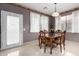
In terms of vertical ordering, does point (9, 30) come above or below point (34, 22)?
below

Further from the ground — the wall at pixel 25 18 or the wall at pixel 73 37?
the wall at pixel 25 18

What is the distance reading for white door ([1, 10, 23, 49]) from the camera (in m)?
2.20

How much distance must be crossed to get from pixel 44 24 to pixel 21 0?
39.0 inches

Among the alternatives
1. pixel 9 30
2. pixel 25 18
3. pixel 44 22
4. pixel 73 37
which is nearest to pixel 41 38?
pixel 44 22

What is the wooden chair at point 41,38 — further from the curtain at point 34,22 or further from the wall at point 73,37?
the wall at point 73,37

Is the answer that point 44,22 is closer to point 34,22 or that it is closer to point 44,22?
point 44,22

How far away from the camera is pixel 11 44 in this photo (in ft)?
7.39

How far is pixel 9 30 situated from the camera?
2240 millimetres

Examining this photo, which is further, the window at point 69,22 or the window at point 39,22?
the window at point 69,22

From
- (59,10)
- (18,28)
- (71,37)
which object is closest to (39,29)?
(18,28)

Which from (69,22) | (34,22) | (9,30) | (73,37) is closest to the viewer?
(9,30)

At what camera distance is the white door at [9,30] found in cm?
220

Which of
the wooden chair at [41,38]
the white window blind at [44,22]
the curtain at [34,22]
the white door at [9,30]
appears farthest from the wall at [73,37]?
the white door at [9,30]

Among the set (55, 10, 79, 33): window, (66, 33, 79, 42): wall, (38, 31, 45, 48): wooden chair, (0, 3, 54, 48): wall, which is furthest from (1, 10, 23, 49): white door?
(66, 33, 79, 42): wall
